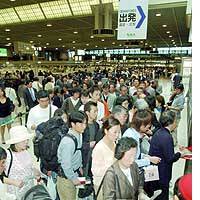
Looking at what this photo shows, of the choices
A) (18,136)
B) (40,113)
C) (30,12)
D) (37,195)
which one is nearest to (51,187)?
(18,136)

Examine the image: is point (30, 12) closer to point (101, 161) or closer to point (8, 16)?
point (8, 16)

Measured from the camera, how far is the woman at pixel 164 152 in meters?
3.68

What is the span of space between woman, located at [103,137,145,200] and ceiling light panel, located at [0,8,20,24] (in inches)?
631

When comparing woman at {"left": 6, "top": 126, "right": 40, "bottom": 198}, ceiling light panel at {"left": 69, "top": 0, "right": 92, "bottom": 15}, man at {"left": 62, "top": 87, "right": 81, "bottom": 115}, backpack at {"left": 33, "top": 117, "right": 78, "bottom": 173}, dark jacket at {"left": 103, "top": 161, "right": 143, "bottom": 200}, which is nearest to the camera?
dark jacket at {"left": 103, "top": 161, "right": 143, "bottom": 200}

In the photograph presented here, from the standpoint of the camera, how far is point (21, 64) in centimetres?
2564

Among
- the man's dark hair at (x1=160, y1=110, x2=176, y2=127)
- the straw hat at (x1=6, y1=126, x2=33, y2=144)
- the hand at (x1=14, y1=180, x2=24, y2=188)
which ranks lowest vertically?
the hand at (x1=14, y1=180, x2=24, y2=188)

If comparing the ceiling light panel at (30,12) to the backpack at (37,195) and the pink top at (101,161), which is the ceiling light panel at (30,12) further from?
the backpack at (37,195)

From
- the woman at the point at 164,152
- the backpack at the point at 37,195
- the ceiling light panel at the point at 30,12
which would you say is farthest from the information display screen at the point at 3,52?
the backpack at the point at 37,195

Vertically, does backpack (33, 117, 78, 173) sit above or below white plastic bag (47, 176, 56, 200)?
above

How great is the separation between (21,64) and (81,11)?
11746 millimetres

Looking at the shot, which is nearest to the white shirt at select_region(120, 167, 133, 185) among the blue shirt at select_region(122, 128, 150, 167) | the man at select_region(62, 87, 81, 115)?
the blue shirt at select_region(122, 128, 150, 167)

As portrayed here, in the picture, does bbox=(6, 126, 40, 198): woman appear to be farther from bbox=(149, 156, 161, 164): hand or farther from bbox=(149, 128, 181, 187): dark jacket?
bbox=(149, 128, 181, 187): dark jacket

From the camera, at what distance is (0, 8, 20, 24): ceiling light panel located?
17172mm
